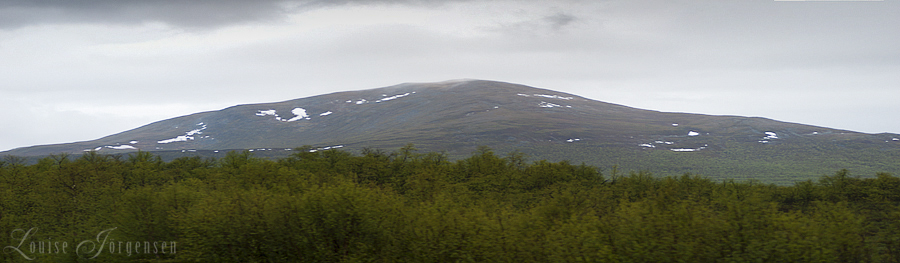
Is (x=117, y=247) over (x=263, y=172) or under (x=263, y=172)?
Result: under

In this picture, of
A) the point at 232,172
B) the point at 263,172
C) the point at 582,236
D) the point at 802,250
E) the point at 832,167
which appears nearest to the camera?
the point at 802,250

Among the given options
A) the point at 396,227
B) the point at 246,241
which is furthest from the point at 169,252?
the point at 396,227

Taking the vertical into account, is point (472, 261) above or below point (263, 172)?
below

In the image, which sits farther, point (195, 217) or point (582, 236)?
point (195, 217)

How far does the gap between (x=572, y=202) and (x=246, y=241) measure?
17.7m

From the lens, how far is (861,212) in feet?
99.5

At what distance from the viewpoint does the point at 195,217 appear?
22.6 m

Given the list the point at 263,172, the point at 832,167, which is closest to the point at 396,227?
the point at 263,172

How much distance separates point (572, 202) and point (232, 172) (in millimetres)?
25079

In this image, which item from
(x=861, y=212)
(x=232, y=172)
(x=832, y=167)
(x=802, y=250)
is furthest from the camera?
(x=832, y=167)

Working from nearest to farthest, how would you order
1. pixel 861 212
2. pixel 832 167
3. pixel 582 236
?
pixel 582 236 < pixel 861 212 < pixel 832 167

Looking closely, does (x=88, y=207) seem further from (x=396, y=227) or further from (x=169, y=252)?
(x=396, y=227)

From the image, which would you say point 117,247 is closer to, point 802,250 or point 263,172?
point 263,172

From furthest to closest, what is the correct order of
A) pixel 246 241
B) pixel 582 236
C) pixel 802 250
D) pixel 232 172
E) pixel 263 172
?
pixel 232 172 → pixel 263 172 → pixel 246 241 → pixel 582 236 → pixel 802 250
